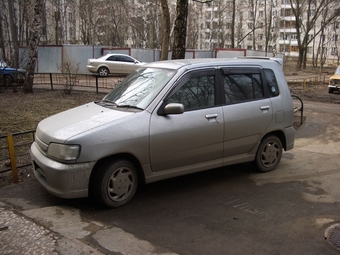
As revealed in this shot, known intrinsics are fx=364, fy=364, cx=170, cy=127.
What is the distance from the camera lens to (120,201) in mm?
4664

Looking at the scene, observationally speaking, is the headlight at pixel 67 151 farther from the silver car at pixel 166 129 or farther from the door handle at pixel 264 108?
the door handle at pixel 264 108

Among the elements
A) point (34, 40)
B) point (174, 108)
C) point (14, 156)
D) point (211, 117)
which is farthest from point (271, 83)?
point (34, 40)

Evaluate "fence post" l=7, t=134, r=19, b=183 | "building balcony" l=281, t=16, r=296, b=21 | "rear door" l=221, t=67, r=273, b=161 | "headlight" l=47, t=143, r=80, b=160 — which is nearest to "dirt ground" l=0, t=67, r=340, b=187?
"fence post" l=7, t=134, r=19, b=183

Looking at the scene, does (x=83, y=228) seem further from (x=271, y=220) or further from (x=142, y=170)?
(x=271, y=220)

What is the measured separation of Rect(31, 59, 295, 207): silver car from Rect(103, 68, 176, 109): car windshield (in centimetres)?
2

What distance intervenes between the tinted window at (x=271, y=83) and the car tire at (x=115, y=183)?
2778 millimetres

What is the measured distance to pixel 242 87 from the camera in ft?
18.9

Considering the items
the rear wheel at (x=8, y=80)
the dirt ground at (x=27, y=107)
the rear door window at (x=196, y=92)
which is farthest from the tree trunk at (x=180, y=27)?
the rear wheel at (x=8, y=80)

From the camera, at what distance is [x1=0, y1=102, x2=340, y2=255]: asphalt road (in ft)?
12.4

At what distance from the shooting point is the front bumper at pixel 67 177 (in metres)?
4.28

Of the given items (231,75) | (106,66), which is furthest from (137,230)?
(106,66)

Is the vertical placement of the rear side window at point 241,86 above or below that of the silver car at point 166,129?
above

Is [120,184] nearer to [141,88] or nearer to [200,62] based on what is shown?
[141,88]

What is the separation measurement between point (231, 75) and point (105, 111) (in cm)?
206
